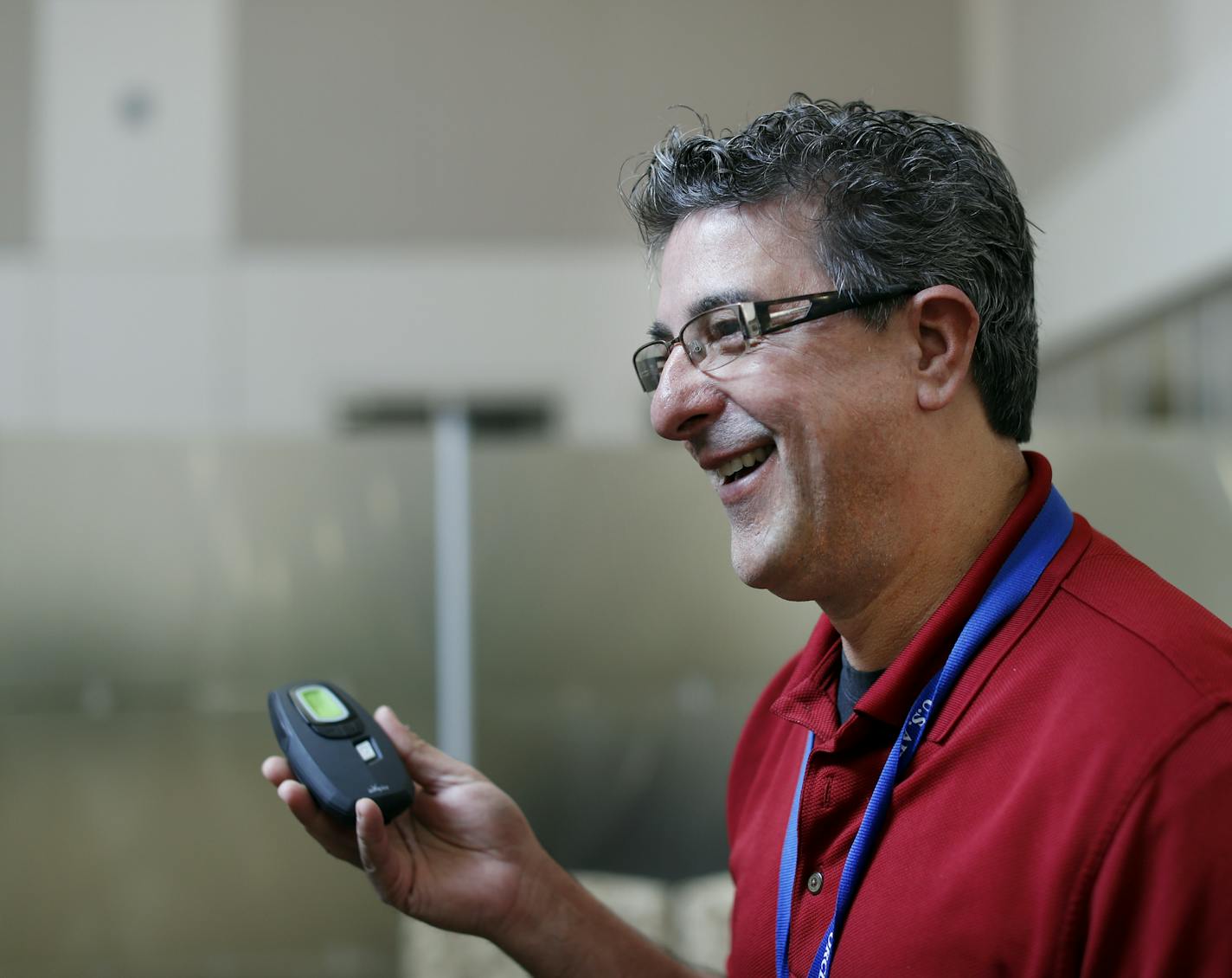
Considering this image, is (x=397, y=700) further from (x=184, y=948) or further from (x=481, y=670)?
(x=184, y=948)

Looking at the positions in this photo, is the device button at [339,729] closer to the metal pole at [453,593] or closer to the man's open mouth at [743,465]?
the man's open mouth at [743,465]

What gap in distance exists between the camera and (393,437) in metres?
2.26

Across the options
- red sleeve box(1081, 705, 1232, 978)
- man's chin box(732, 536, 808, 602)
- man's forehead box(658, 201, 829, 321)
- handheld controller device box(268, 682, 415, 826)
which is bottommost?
handheld controller device box(268, 682, 415, 826)

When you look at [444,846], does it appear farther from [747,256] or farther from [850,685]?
[747,256]

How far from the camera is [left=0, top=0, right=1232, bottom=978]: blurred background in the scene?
7.04ft

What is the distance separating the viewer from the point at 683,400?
0.85 metres

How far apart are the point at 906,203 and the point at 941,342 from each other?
105mm

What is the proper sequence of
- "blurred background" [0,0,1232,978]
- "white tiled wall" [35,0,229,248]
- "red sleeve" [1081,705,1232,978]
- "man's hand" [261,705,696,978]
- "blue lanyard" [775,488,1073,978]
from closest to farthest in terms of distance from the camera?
"red sleeve" [1081,705,1232,978] < "blue lanyard" [775,488,1073,978] < "man's hand" [261,705,696,978] < "blurred background" [0,0,1232,978] < "white tiled wall" [35,0,229,248]

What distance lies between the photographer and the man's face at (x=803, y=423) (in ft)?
2.58

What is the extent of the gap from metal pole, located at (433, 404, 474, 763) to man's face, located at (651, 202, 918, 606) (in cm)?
147

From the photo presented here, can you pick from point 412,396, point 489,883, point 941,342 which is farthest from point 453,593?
point 941,342

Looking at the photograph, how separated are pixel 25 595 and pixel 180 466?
1.25 feet

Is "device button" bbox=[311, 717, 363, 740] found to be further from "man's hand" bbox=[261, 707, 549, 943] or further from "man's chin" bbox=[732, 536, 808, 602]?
"man's chin" bbox=[732, 536, 808, 602]

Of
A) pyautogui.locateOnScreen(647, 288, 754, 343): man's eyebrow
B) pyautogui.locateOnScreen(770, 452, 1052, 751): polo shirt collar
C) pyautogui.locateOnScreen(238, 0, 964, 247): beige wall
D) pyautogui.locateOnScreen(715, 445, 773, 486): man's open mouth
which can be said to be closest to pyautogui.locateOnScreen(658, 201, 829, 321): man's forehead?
pyautogui.locateOnScreen(647, 288, 754, 343): man's eyebrow
